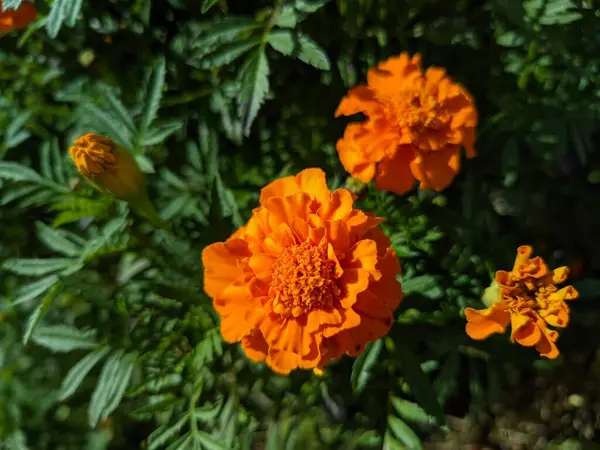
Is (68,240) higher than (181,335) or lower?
higher

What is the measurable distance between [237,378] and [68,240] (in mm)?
511

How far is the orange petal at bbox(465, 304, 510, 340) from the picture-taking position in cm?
92

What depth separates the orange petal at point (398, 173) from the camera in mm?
1085

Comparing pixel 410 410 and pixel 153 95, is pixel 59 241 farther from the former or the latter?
pixel 410 410

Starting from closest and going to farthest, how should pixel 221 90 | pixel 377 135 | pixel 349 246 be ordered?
pixel 349 246 < pixel 377 135 < pixel 221 90

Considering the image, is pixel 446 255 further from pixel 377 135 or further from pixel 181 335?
pixel 181 335

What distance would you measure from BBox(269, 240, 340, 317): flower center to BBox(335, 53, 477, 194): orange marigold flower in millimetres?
258

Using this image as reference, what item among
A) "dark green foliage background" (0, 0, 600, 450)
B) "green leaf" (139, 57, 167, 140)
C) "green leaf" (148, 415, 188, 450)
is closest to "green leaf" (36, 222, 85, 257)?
"dark green foliage background" (0, 0, 600, 450)

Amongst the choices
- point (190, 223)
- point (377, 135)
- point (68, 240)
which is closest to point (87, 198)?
point (68, 240)

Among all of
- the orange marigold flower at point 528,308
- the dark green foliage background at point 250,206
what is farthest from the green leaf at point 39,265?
the orange marigold flower at point 528,308

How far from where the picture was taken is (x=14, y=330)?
1.73 metres

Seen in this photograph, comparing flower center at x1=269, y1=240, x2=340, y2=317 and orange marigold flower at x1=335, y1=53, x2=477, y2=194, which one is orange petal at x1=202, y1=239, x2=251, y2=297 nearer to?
flower center at x1=269, y1=240, x2=340, y2=317

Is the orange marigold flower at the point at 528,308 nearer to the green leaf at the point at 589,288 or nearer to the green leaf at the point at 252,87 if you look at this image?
the green leaf at the point at 589,288

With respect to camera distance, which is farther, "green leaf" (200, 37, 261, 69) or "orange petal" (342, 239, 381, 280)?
"green leaf" (200, 37, 261, 69)
